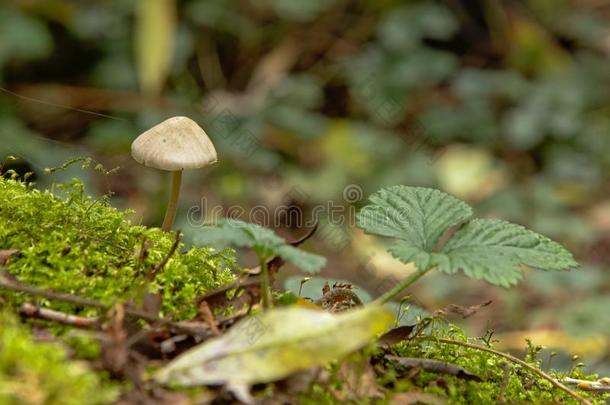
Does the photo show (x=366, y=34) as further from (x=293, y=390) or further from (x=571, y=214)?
(x=293, y=390)

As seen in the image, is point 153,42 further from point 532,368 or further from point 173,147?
point 532,368

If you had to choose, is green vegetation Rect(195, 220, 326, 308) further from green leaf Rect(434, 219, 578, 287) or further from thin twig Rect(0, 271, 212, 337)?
green leaf Rect(434, 219, 578, 287)

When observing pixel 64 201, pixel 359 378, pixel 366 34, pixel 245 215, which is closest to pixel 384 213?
pixel 359 378

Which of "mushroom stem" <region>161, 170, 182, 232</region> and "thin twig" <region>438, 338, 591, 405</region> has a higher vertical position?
"mushroom stem" <region>161, 170, 182, 232</region>

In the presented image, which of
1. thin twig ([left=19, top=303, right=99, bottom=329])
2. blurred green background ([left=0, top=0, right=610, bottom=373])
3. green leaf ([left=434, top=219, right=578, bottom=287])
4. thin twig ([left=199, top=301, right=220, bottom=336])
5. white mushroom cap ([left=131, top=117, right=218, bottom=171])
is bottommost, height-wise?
blurred green background ([left=0, top=0, right=610, bottom=373])

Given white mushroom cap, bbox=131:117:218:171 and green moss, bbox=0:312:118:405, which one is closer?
green moss, bbox=0:312:118:405

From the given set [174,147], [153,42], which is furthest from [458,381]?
[153,42]

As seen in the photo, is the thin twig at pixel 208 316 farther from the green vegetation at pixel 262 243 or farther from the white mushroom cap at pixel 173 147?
the white mushroom cap at pixel 173 147

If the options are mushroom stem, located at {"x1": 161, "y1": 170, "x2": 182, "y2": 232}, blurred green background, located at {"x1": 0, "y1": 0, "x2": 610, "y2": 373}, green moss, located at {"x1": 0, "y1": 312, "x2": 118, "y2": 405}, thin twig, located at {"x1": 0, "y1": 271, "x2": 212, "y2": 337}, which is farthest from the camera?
blurred green background, located at {"x1": 0, "y1": 0, "x2": 610, "y2": 373}

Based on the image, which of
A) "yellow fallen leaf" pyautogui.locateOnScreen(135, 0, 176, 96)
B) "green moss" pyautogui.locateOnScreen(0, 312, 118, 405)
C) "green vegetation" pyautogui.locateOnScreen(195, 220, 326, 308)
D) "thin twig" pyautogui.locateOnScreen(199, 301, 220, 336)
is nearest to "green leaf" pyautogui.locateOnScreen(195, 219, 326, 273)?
"green vegetation" pyautogui.locateOnScreen(195, 220, 326, 308)
